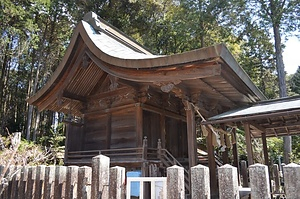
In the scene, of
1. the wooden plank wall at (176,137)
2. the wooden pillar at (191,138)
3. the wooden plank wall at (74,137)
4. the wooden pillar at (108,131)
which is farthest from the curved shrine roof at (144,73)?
the wooden plank wall at (176,137)

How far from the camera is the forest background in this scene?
14.5 m

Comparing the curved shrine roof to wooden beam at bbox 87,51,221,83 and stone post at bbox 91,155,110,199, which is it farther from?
stone post at bbox 91,155,110,199

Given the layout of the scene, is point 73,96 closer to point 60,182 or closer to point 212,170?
point 212,170

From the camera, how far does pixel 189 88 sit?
6.26 m

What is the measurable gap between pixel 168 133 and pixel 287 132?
3.79 m

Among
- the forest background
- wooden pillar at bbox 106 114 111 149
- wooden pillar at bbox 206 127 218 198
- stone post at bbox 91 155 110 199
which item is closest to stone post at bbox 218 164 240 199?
stone post at bbox 91 155 110 199

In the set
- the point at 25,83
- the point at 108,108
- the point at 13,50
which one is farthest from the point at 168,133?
the point at 25,83

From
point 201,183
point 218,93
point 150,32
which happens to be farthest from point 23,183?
point 150,32

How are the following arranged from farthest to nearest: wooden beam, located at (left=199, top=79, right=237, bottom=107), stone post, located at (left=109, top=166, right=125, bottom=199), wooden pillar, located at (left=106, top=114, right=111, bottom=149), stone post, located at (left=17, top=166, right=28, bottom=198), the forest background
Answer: the forest background → wooden pillar, located at (left=106, top=114, right=111, bottom=149) → wooden beam, located at (left=199, top=79, right=237, bottom=107) → stone post, located at (left=17, top=166, right=28, bottom=198) → stone post, located at (left=109, top=166, right=125, bottom=199)

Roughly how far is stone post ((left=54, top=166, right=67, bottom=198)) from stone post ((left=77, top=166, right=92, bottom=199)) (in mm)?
257

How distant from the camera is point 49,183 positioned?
2.57m

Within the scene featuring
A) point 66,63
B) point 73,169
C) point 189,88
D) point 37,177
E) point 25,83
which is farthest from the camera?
point 25,83

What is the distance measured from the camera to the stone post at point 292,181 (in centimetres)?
130

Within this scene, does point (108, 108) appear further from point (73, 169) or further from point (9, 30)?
point (9, 30)
